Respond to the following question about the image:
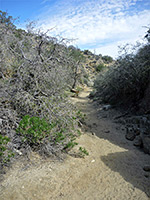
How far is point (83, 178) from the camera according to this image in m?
3.04

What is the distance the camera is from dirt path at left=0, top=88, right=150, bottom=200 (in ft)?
8.45

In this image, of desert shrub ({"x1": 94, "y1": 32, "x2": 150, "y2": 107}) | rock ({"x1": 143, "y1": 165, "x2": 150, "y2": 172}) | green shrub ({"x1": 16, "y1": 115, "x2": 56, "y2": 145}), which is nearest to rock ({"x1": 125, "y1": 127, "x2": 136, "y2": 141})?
rock ({"x1": 143, "y1": 165, "x2": 150, "y2": 172})

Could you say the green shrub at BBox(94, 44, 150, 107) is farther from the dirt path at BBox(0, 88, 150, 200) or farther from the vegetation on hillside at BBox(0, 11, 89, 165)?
the dirt path at BBox(0, 88, 150, 200)

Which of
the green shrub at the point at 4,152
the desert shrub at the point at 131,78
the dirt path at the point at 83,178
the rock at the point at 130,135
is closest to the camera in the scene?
the dirt path at the point at 83,178

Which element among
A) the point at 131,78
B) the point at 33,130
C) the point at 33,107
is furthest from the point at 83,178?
the point at 131,78

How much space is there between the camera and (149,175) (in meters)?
3.18

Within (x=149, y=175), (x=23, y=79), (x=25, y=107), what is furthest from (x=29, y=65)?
(x=149, y=175)

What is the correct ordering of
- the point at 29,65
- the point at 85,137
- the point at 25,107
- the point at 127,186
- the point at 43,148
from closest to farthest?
the point at 127,186, the point at 43,148, the point at 25,107, the point at 29,65, the point at 85,137

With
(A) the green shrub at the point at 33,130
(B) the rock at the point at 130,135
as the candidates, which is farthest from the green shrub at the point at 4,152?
(B) the rock at the point at 130,135

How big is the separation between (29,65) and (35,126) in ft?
6.98

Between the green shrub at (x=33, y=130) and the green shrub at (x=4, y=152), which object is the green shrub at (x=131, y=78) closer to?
the green shrub at (x=33, y=130)

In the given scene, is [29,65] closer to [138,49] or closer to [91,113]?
[91,113]

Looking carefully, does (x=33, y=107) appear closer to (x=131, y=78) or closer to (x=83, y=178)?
(x=83, y=178)

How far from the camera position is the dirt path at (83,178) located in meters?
2.58
